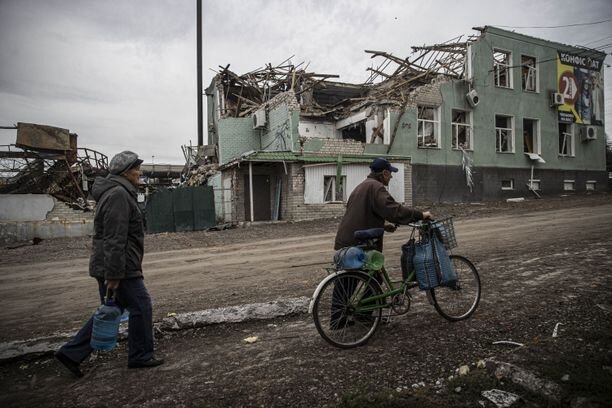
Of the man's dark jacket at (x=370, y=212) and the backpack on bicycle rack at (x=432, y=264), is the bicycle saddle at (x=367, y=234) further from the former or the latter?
the backpack on bicycle rack at (x=432, y=264)

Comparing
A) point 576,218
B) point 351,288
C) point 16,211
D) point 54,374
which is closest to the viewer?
point 54,374

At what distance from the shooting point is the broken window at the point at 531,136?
23.0 meters

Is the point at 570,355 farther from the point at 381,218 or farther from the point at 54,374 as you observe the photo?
the point at 54,374

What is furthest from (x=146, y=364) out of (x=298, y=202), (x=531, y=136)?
(x=531, y=136)

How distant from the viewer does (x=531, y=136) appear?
23.4 meters

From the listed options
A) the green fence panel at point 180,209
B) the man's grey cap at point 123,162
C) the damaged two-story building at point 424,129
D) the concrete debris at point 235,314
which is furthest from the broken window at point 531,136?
the man's grey cap at point 123,162

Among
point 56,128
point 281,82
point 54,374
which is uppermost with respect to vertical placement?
point 281,82

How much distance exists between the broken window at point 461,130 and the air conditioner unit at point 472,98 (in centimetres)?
76

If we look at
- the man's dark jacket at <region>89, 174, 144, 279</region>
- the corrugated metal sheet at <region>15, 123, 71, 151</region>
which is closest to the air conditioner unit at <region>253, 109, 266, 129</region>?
the corrugated metal sheet at <region>15, 123, 71, 151</region>

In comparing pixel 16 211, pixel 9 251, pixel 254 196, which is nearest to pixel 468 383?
pixel 9 251

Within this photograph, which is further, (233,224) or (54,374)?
(233,224)

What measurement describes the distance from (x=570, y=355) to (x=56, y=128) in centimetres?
2209

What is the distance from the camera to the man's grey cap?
335 cm

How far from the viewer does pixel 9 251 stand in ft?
40.8
